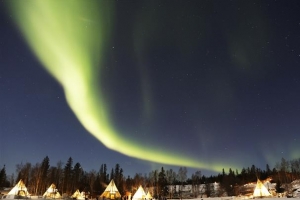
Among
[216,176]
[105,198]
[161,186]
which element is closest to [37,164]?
[161,186]

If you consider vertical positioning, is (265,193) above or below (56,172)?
below

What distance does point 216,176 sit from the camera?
7608 inches

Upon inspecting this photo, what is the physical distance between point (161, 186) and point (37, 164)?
64.1m

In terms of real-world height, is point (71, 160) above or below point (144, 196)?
above

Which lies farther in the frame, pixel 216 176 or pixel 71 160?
pixel 216 176

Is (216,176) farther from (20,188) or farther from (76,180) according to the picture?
(20,188)

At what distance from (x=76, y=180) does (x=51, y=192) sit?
58.9 m

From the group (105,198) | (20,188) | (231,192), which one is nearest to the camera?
(20,188)

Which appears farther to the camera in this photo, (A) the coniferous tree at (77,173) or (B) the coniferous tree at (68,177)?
(A) the coniferous tree at (77,173)

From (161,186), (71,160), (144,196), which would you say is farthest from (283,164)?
(71,160)

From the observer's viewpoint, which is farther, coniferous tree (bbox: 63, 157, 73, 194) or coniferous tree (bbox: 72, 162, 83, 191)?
coniferous tree (bbox: 72, 162, 83, 191)

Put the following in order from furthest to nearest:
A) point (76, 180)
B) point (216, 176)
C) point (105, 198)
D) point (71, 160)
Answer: point (216, 176) < point (71, 160) < point (76, 180) < point (105, 198)

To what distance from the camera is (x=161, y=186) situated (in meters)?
134

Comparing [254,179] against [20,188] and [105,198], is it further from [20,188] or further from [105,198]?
[20,188]
